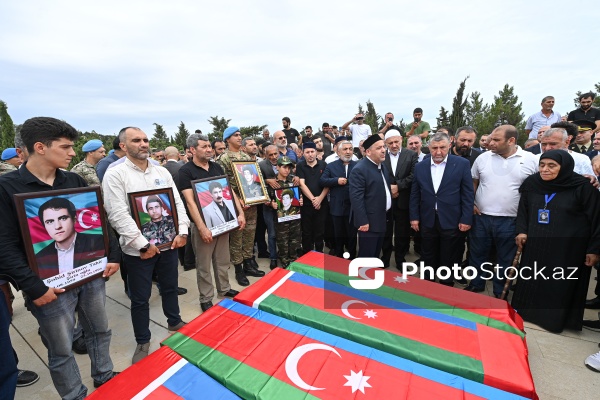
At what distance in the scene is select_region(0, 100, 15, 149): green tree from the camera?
22.6m

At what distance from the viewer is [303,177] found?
479 centimetres

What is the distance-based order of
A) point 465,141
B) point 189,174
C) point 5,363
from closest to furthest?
1. point 5,363
2. point 189,174
3. point 465,141

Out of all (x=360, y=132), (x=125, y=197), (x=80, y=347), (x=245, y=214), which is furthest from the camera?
(x=360, y=132)

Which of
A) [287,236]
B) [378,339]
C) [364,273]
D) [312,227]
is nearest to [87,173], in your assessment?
[287,236]

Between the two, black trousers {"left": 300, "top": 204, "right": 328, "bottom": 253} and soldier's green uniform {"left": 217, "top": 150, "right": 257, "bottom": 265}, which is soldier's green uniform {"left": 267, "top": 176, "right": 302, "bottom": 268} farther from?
soldier's green uniform {"left": 217, "top": 150, "right": 257, "bottom": 265}

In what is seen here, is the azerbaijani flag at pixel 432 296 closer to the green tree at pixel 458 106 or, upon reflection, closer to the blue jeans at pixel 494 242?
the blue jeans at pixel 494 242

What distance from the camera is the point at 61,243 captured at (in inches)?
76.8

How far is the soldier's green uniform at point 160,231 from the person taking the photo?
2576 millimetres

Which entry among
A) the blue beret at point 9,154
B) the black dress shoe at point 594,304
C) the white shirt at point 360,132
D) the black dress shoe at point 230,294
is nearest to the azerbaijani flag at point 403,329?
the black dress shoe at point 230,294

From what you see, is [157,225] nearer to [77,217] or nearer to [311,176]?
[77,217]

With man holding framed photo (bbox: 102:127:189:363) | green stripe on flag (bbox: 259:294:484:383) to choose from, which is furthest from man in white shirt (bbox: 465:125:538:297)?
man holding framed photo (bbox: 102:127:189:363)

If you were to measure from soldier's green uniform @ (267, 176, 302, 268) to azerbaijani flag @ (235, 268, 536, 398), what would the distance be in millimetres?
1215

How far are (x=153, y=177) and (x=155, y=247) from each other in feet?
2.21

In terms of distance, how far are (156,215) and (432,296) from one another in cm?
304
